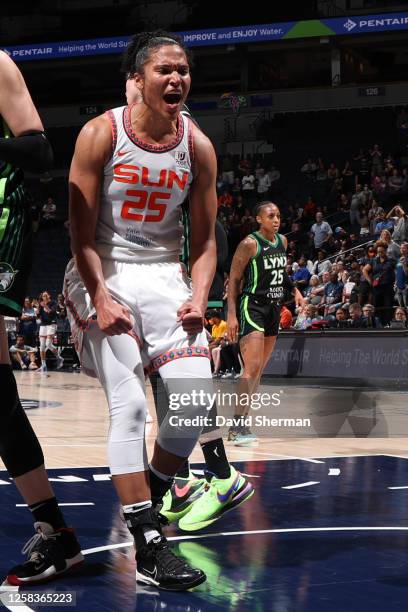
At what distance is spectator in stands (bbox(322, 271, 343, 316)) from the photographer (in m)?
15.4

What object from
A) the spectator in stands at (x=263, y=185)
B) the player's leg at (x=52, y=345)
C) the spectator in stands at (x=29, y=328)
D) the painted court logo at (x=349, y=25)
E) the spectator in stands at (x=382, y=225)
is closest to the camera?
the spectator in stands at (x=382, y=225)

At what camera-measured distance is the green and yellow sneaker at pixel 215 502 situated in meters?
3.91

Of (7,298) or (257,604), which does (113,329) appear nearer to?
(7,298)

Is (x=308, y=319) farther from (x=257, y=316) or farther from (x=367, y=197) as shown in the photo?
(x=257, y=316)

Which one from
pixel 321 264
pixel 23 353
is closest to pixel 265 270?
pixel 321 264

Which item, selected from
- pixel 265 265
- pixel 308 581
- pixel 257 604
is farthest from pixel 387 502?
pixel 265 265

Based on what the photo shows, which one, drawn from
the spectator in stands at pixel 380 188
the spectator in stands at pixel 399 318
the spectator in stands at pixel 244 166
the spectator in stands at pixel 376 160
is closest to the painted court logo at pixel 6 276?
the spectator in stands at pixel 399 318

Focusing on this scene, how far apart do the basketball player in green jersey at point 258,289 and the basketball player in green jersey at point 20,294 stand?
401 centimetres

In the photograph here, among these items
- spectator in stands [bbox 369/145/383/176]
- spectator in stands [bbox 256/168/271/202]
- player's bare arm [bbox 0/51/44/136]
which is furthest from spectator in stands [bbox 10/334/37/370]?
player's bare arm [bbox 0/51/44/136]

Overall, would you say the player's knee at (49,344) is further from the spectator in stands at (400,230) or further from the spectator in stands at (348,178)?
the spectator in stands at (348,178)

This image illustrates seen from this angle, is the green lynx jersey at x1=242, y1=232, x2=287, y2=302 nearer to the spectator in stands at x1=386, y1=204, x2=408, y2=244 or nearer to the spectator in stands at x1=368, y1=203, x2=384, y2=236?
the spectator in stands at x1=386, y1=204, x2=408, y2=244

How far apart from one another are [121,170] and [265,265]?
4.18m

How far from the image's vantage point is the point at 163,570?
2.94 meters

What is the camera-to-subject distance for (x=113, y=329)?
10.1 feet
